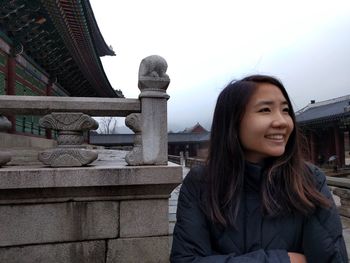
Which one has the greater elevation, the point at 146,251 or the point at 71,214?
the point at 71,214

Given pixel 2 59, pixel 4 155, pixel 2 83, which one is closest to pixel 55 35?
pixel 2 59

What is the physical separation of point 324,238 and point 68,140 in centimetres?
226

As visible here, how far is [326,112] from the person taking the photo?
2623 cm

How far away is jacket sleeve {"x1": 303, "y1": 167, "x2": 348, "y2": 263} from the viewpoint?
120cm

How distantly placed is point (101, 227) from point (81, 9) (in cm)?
477

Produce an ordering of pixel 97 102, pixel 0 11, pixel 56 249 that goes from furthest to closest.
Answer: pixel 0 11 → pixel 97 102 → pixel 56 249

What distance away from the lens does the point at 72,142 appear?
112 inches

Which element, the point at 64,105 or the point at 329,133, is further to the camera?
the point at 329,133

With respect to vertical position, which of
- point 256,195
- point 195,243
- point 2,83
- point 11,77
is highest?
point 11,77

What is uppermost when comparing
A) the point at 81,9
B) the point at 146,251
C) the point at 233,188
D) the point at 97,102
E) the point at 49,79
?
the point at 81,9

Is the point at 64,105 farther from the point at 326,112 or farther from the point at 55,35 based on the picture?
the point at 326,112

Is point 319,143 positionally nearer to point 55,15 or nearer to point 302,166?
point 55,15

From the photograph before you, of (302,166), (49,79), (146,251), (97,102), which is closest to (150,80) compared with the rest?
(97,102)

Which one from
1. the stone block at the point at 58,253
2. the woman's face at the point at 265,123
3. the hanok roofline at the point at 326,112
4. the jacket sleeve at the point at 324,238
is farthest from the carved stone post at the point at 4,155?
the hanok roofline at the point at 326,112
